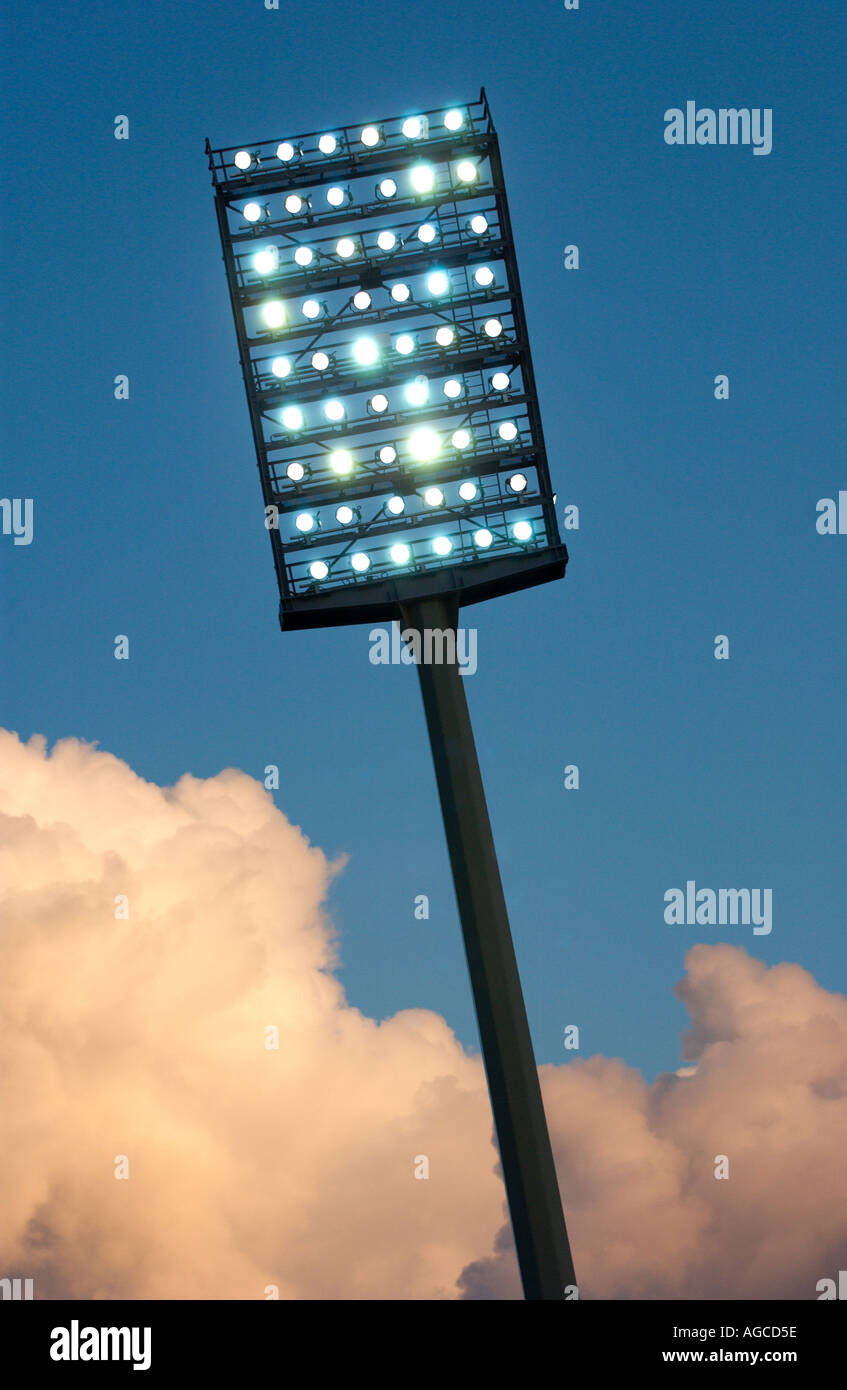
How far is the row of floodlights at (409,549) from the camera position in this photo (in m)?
26.0

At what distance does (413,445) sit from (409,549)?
190cm

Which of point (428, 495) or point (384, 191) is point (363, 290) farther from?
point (428, 495)

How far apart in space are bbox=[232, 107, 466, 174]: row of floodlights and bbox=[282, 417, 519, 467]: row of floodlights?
188 inches

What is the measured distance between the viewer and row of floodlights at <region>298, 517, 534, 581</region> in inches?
1023

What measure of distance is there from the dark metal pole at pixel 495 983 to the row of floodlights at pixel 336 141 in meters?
8.66

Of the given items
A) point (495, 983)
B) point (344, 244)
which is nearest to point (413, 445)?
point (344, 244)

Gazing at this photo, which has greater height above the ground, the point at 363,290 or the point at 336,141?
the point at 336,141

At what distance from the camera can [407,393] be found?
26.0 m

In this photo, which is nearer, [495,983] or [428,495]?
[495,983]

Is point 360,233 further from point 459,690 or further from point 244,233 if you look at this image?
point 459,690

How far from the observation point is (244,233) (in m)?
26.5

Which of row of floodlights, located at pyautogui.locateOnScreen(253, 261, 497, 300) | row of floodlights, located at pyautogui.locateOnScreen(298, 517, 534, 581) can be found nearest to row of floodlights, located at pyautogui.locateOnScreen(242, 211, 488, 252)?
row of floodlights, located at pyautogui.locateOnScreen(253, 261, 497, 300)

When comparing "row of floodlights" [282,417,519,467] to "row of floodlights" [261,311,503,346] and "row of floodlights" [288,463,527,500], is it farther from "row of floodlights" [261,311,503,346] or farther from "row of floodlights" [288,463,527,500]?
"row of floodlights" [261,311,503,346]
